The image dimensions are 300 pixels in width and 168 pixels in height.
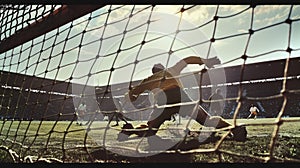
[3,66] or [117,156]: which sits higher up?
[3,66]

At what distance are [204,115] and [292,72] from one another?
598 mm

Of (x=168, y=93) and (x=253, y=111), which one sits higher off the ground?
(x=168, y=93)

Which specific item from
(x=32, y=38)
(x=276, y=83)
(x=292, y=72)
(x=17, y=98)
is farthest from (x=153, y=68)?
(x=17, y=98)

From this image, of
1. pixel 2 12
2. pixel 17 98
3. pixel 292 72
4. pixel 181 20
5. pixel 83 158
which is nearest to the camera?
pixel 181 20

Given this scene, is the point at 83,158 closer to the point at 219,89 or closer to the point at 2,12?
the point at 219,89

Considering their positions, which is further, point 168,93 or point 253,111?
point 253,111

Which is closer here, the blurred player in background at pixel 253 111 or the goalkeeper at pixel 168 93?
the goalkeeper at pixel 168 93

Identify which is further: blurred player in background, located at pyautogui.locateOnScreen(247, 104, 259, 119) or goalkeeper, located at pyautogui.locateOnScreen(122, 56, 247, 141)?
blurred player in background, located at pyautogui.locateOnScreen(247, 104, 259, 119)

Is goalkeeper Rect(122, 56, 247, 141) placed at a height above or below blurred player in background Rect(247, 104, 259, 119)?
above

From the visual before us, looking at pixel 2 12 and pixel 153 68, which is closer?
pixel 153 68

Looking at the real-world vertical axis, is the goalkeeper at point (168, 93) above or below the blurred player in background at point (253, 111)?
above

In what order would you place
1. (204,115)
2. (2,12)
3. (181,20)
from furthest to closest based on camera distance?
(2,12) < (204,115) < (181,20)

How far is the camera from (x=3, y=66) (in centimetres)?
193

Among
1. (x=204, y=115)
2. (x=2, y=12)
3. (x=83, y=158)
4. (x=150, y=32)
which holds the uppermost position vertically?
(x=2, y=12)
